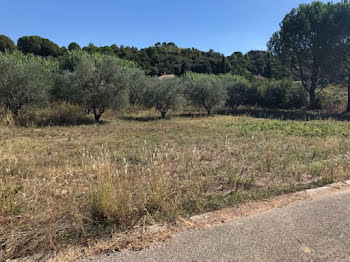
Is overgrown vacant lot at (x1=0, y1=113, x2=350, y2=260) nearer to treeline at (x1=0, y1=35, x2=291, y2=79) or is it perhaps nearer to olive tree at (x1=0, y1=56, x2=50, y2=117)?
olive tree at (x1=0, y1=56, x2=50, y2=117)

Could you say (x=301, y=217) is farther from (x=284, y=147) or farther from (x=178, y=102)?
(x=178, y=102)

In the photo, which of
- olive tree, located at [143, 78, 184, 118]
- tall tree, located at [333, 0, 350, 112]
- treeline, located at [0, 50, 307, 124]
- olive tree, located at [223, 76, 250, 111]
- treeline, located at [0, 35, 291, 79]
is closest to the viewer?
treeline, located at [0, 50, 307, 124]

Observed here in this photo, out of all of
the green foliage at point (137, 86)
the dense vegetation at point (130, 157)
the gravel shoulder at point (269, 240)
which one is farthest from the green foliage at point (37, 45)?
the gravel shoulder at point (269, 240)

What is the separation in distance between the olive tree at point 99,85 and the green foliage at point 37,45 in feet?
146

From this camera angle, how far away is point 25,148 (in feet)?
20.0

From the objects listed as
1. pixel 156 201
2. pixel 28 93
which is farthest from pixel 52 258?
pixel 28 93

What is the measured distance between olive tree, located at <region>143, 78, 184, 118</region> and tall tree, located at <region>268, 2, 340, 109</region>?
12.6 m

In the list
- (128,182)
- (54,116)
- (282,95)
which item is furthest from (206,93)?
(128,182)

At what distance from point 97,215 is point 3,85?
1058 cm

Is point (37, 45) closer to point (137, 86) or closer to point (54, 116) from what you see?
point (137, 86)

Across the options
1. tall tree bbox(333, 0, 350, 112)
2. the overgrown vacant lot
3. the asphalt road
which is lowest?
the asphalt road

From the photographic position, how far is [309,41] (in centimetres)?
2028

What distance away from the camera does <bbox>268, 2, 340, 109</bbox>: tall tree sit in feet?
62.0

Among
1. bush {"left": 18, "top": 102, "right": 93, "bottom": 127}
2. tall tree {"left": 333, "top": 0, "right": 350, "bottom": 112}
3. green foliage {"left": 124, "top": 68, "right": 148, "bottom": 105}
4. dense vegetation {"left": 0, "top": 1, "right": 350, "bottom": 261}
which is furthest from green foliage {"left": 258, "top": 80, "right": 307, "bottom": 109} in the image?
bush {"left": 18, "top": 102, "right": 93, "bottom": 127}
